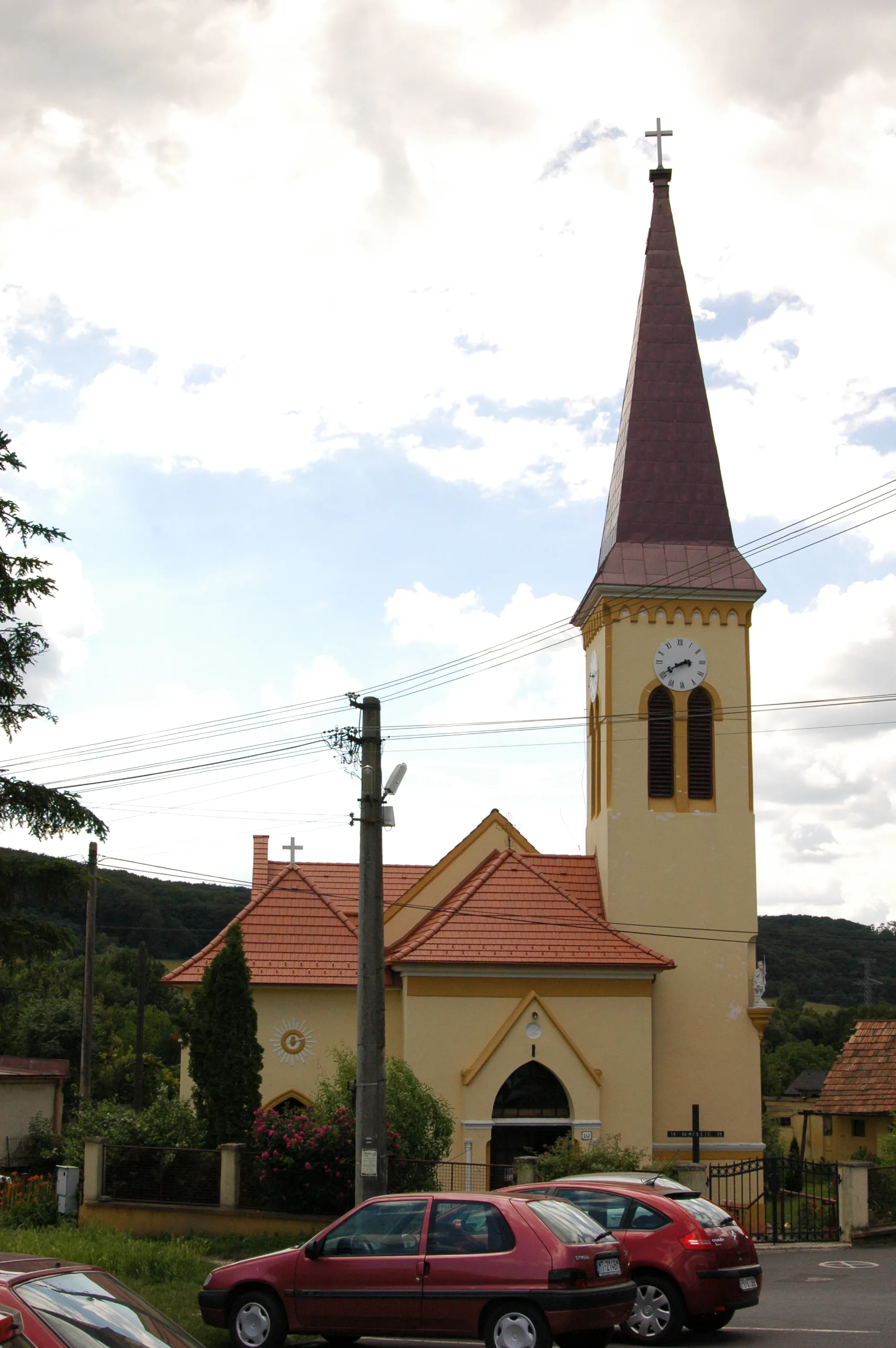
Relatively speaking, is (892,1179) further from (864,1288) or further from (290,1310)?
(290,1310)

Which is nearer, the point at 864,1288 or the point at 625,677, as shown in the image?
the point at 864,1288

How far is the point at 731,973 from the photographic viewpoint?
29.4m

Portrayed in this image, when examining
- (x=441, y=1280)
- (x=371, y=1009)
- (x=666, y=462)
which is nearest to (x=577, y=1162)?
(x=371, y=1009)

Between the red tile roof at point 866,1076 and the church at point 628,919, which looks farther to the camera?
the red tile roof at point 866,1076

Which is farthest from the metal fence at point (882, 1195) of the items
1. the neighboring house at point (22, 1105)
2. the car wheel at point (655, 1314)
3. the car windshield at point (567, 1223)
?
the neighboring house at point (22, 1105)

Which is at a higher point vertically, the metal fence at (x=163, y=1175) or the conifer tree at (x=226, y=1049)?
the conifer tree at (x=226, y=1049)

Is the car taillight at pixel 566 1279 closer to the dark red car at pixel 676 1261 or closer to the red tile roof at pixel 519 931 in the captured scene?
the dark red car at pixel 676 1261

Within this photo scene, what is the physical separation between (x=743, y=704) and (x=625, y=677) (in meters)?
2.55

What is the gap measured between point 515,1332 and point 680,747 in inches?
793

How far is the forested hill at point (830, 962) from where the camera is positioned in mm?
101375

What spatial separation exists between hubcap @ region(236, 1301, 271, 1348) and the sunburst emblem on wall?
17025mm

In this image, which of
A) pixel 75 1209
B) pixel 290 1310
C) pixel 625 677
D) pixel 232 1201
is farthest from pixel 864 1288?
pixel 625 677

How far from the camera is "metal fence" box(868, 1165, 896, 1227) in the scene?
22688mm

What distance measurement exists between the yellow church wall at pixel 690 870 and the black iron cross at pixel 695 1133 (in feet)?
0.42
